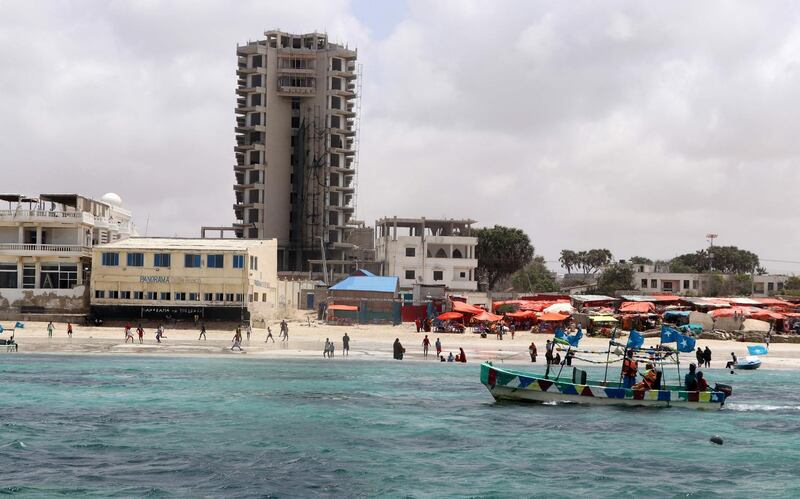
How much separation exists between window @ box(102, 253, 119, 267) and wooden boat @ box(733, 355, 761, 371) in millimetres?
50113

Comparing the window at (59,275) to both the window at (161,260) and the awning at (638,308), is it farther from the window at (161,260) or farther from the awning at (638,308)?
the awning at (638,308)

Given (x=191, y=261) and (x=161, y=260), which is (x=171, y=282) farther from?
(x=191, y=261)

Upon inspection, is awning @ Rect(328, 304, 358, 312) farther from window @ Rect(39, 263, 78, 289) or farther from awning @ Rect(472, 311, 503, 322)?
window @ Rect(39, 263, 78, 289)

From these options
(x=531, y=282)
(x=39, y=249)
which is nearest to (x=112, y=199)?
(x=39, y=249)

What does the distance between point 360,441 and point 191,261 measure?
49.2m

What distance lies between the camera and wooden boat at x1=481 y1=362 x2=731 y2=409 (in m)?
43.3

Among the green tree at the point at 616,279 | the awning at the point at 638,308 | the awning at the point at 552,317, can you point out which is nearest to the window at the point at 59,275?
the awning at the point at 552,317

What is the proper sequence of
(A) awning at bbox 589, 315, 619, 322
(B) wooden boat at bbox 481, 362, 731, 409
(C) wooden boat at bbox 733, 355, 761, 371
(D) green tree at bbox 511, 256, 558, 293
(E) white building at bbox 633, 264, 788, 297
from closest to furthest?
1. (B) wooden boat at bbox 481, 362, 731, 409
2. (C) wooden boat at bbox 733, 355, 761, 371
3. (A) awning at bbox 589, 315, 619, 322
4. (E) white building at bbox 633, 264, 788, 297
5. (D) green tree at bbox 511, 256, 558, 293

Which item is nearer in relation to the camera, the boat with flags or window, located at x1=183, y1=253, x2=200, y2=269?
the boat with flags

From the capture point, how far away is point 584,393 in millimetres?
43656

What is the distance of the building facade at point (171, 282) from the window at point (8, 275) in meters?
7.55

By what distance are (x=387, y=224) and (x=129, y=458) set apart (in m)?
94.2

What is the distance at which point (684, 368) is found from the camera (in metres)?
64.6

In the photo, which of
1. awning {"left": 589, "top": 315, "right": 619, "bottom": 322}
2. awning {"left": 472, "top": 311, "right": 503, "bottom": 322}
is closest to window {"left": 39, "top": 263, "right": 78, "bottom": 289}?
awning {"left": 472, "top": 311, "right": 503, "bottom": 322}
